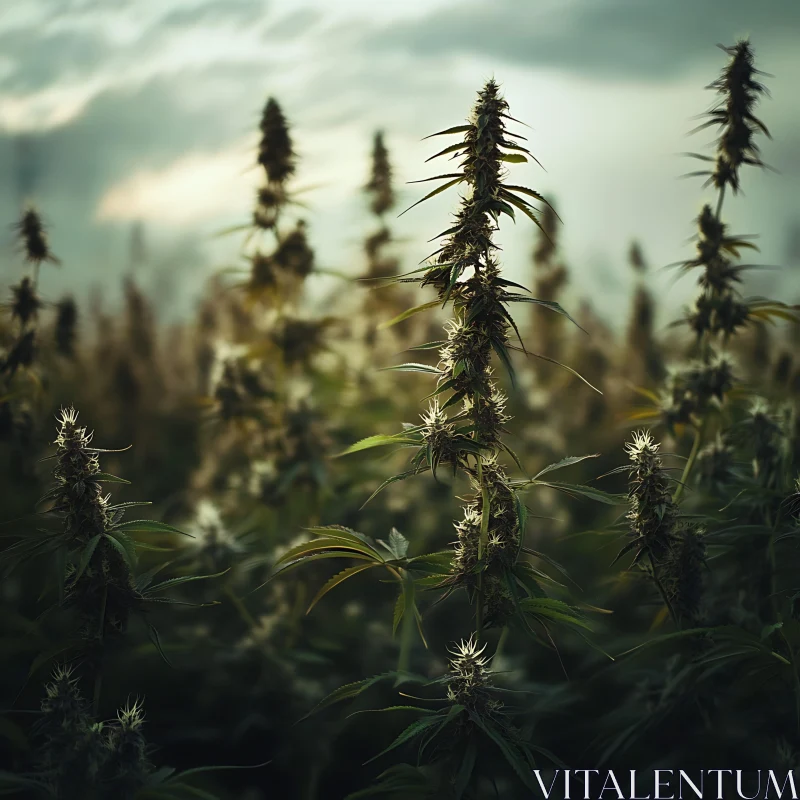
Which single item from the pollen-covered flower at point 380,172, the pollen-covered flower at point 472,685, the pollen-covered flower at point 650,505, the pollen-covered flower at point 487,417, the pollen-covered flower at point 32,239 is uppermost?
the pollen-covered flower at point 380,172

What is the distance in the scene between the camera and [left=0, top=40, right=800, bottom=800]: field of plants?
125cm

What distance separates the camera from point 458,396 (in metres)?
1.27

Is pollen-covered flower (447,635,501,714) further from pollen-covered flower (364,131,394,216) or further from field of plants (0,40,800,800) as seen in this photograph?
pollen-covered flower (364,131,394,216)

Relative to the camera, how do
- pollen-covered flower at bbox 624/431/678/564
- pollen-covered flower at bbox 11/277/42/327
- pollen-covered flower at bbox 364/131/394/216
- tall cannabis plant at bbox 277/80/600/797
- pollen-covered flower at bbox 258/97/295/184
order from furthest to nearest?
pollen-covered flower at bbox 364/131/394/216, pollen-covered flower at bbox 258/97/295/184, pollen-covered flower at bbox 11/277/42/327, pollen-covered flower at bbox 624/431/678/564, tall cannabis plant at bbox 277/80/600/797

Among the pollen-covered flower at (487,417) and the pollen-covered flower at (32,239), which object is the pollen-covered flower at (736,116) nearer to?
the pollen-covered flower at (487,417)

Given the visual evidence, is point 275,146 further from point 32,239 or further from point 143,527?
point 143,527

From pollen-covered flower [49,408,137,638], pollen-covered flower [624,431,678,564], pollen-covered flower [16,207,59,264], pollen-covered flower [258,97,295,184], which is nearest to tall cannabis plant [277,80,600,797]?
pollen-covered flower [624,431,678,564]

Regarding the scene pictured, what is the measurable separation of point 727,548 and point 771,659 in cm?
27

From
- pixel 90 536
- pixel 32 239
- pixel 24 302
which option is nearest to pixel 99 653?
pixel 90 536

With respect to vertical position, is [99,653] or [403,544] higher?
[403,544]

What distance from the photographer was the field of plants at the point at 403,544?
125 cm

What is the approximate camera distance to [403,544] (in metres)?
1.38

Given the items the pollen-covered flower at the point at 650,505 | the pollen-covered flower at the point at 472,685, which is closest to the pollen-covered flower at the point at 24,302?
the pollen-covered flower at the point at 472,685

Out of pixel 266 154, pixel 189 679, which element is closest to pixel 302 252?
pixel 266 154
